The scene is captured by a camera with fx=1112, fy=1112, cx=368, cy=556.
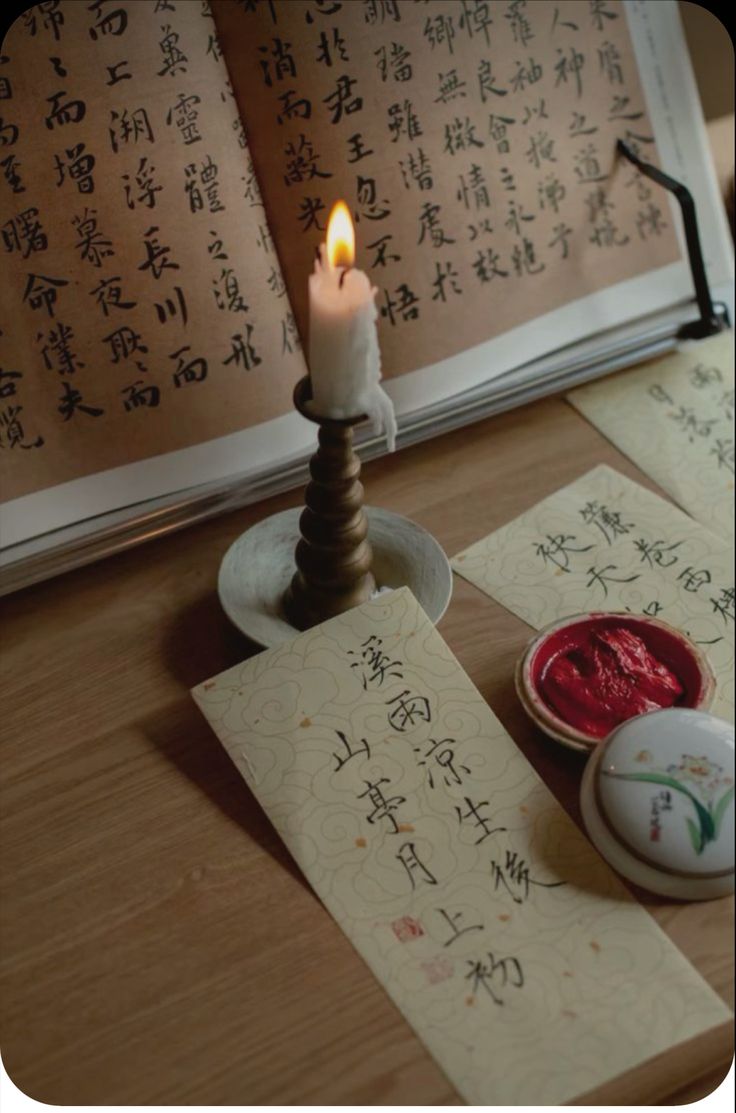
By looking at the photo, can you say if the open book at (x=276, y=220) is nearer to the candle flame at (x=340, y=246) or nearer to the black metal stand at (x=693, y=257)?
the black metal stand at (x=693, y=257)

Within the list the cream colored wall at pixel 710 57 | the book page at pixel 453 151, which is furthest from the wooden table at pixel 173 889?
the cream colored wall at pixel 710 57

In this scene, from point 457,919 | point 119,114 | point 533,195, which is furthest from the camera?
point 533,195

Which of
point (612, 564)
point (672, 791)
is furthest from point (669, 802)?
point (612, 564)

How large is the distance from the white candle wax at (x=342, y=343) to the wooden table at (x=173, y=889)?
174 mm

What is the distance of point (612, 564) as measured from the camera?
70 cm

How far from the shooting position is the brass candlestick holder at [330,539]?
23.6 inches

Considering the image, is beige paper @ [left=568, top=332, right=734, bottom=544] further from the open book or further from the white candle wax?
the white candle wax

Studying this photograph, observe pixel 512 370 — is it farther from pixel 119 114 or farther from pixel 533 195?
pixel 119 114

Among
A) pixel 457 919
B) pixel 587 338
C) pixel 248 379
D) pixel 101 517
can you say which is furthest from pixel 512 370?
pixel 457 919

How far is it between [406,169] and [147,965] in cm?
53

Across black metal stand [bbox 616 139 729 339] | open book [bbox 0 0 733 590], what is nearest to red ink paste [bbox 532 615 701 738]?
open book [bbox 0 0 733 590]

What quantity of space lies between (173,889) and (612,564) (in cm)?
33

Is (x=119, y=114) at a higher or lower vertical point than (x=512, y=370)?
higher

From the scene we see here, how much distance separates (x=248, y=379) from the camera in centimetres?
73
